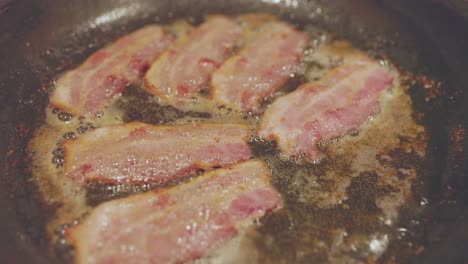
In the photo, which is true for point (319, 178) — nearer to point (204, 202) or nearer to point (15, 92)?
point (204, 202)

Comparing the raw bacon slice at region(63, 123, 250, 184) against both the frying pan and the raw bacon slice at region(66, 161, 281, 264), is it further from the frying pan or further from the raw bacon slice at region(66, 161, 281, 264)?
the frying pan

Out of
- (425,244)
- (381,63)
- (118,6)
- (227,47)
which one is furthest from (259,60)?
(425,244)

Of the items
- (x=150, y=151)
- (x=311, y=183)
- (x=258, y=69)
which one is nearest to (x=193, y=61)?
(x=258, y=69)

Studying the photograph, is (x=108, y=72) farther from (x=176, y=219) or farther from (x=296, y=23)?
(x=296, y=23)

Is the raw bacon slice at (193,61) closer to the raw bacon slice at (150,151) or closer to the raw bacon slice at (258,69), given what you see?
the raw bacon slice at (258,69)

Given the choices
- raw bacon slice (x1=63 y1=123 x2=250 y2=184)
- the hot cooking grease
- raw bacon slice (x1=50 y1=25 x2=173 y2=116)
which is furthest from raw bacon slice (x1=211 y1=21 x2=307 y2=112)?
raw bacon slice (x1=50 y1=25 x2=173 y2=116)
